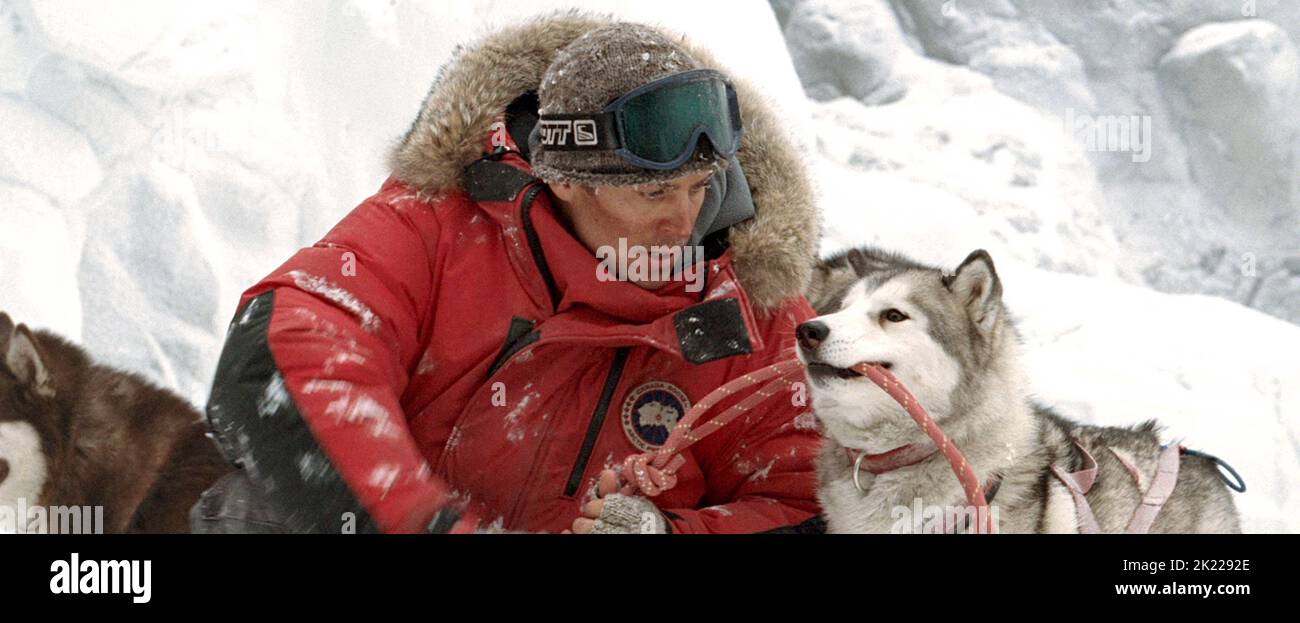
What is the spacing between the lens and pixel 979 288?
6.34ft

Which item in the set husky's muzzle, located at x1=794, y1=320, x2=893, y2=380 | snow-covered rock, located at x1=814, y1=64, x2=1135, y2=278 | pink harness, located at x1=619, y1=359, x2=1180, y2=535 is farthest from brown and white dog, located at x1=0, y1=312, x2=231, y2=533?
snow-covered rock, located at x1=814, y1=64, x2=1135, y2=278

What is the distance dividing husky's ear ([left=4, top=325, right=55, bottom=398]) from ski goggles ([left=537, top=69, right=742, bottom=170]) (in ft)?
4.47

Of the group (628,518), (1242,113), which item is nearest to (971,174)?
(1242,113)

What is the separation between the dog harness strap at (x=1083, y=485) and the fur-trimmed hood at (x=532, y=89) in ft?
2.02

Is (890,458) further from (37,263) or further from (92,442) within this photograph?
(37,263)

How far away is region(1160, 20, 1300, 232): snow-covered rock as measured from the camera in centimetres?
348

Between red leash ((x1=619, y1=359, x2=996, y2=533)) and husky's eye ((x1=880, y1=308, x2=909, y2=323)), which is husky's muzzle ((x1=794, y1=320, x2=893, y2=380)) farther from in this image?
husky's eye ((x1=880, y1=308, x2=909, y2=323))

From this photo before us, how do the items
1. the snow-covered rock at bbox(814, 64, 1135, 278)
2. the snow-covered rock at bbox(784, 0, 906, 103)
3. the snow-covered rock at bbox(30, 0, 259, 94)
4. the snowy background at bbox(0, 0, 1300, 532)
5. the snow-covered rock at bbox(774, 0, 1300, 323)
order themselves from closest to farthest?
the snowy background at bbox(0, 0, 1300, 532)
the snow-covered rock at bbox(30, 0, 259, 94)
the snow-covered rock at bbox(774, 0, 1300, 323)
the snow-covered rock at bbox(814, 64, 1135, 278)
the snow-covered rock at bbox(784, 0, 906, 103)

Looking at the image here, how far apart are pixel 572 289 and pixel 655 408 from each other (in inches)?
10.8

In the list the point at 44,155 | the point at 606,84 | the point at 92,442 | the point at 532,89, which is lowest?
A: the point at 92,442

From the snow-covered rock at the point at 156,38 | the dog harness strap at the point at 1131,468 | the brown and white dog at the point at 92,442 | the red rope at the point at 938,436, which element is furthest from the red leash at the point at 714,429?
the snow-covered rock at the point at 156,38

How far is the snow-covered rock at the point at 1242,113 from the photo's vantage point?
348cm
